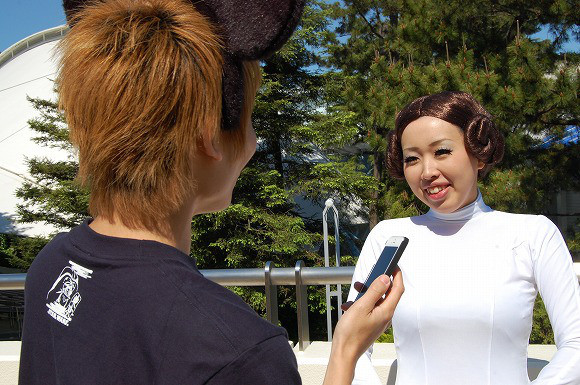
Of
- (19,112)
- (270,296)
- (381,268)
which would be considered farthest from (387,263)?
(19,112)

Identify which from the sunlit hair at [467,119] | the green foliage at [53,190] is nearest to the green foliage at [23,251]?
the green foliage at [53,190]

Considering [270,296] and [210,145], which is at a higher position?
[210,145]

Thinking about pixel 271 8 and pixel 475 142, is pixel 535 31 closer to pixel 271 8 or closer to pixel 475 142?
pixel 475 142

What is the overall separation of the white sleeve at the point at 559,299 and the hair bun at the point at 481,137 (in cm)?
29

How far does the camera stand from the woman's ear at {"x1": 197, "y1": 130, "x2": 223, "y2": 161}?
930 millimetres

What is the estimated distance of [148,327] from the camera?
0.82 metres

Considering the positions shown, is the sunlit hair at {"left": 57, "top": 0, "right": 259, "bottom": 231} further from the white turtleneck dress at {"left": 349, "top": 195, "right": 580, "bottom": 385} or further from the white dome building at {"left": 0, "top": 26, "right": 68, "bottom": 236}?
the white dome building at {"left": 0, "top": 26, "right": 68, "bottom": 236}

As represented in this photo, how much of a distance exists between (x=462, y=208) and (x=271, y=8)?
1335 millimetres

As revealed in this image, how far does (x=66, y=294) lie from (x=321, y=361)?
7.31 ft

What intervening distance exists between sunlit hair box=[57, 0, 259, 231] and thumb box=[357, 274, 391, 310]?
17.3 inches

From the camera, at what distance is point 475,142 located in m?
2.03

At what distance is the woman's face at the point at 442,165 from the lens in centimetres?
204

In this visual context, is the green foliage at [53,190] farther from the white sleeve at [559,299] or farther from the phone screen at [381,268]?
the phone screen at [381,268]

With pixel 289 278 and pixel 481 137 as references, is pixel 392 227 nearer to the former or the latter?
pixel 481 137
